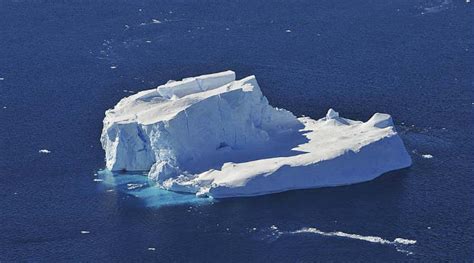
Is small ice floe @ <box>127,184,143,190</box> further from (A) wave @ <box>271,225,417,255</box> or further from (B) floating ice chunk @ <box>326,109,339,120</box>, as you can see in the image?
(B) floating ice chunk @ <box>326,109,339,120</box>

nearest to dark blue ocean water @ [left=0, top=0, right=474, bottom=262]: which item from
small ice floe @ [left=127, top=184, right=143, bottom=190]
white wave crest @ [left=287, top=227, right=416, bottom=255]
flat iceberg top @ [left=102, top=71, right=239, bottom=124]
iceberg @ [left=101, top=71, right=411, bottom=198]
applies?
small ice floe @ [left=127, top=184, right=143, bottom=190]

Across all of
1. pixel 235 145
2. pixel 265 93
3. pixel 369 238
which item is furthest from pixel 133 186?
pixel 265 93

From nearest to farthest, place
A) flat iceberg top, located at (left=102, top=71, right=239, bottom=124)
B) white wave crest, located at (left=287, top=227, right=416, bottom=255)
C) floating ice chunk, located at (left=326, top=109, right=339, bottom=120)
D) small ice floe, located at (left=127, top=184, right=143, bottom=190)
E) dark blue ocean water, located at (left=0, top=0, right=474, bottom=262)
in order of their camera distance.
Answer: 1. white wave crest, located at (left=287, top=227, right=416, bottom=255)
2. dark blue ocean water, located at (left=0, top=0, right=474, bottom=262)
3. small ice floe, located at (left=127, top=184, right=143, bottom=190)
4. flat iceberg top, located at (left=102, top=71, right=239, bottom=124)
5. floating ice chunk, located at (left=326, top=109, right=339, bottom=120)

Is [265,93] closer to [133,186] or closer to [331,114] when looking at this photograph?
[331,114]

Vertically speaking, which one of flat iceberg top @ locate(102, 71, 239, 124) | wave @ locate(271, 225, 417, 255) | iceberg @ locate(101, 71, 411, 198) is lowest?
wave @ locate(271, 225, 417, 255)

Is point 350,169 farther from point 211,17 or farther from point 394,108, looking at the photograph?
point 211,17

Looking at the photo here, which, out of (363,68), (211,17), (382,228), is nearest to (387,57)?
(363,68)
